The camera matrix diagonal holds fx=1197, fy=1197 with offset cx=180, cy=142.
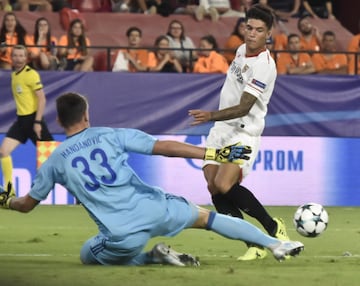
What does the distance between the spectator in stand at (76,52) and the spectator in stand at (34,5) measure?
7.82 ft

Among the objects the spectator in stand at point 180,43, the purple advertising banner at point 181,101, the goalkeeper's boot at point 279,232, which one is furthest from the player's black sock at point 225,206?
the spectator in stand at point 180,43

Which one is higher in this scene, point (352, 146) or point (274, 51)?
point (274, 51)

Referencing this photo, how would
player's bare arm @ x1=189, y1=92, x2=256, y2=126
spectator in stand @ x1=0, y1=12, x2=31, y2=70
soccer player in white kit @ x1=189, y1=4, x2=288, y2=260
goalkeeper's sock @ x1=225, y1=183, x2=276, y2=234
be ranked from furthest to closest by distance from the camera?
spectator in stand @ x1=0, y1=12, x2=31, y2=70, goalkeeper's sock @ x1=225, y1=183, x2=276, y2=234, soccer player in white kit @ x1=189, y1=4, x2=288, y2=260, player's bare arm @ x1=189, y1=92, x2=256, y2=126

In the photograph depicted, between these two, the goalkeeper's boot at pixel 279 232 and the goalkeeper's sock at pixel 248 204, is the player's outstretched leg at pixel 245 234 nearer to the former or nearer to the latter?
the goalkeeper's boot at pixel 279 232

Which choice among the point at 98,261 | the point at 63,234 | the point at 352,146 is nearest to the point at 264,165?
the point at 352,146

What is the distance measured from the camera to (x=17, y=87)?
16.0 meters

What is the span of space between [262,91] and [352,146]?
280 inches

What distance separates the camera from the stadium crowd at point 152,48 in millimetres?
17125

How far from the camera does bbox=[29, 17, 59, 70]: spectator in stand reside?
55.6ft

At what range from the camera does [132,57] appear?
1742cm

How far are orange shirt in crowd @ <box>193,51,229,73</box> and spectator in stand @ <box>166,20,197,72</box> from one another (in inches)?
10.6

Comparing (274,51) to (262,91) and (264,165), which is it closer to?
(264,165)

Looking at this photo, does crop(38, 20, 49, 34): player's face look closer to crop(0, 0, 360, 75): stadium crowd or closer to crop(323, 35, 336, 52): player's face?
crop(0, 0, 360, 75): stadium crowd

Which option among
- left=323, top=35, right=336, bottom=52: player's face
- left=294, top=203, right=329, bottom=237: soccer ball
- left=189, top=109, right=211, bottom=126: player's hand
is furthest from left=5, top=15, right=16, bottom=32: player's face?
left=189, top=109, right=211, bottom=126: player's hand
